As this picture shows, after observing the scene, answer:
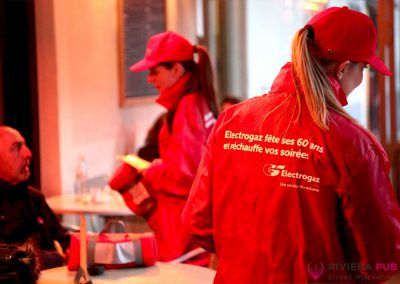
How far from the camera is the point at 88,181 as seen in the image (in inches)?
211

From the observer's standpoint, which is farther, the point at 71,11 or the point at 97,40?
the point at 97,40

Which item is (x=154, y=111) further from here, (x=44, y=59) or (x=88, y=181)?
(x=44, y=59)

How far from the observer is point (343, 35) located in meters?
2.12

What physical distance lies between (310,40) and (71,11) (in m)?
3.20

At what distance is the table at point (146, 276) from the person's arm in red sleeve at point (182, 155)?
2.04 feet

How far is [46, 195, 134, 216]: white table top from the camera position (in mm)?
4559

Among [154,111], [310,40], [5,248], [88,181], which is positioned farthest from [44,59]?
[310,40]

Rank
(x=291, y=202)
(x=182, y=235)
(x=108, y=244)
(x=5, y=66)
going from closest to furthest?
1. (x=291, y=202)
2. (x=108, y=244)
3. (x=182, y=235)
4. (x=5, y=66)

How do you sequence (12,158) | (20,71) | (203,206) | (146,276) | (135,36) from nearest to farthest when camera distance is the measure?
1. (203,206)
2. (146,276)
3. (12,158)
4. (20,71)
5. (135,36)

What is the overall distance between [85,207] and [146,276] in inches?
67.3

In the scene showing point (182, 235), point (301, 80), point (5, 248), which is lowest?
point (182, 235)

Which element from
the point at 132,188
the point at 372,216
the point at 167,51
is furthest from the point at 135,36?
the point at 372,216

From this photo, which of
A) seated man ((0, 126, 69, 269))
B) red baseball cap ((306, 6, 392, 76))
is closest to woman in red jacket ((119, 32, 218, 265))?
seated man ((0, 126, 69, 269))

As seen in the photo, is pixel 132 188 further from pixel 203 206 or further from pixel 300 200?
pixel 300 200
